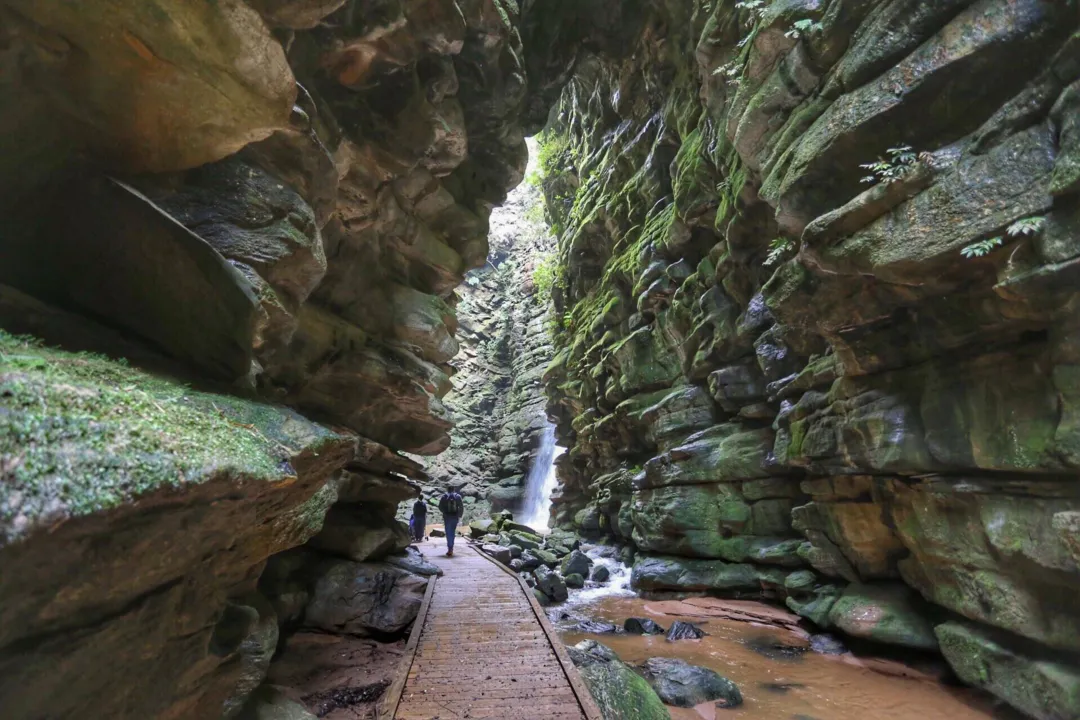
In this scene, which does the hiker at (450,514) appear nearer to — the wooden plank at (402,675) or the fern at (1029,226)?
the wooden plank at (402,675)

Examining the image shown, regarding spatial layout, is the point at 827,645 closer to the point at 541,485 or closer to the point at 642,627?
the point at 642,627

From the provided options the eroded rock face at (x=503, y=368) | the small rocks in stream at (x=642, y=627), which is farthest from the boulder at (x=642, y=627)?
the eroded rock face at (x=503, y=368)

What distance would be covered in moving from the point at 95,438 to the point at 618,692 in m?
6.55

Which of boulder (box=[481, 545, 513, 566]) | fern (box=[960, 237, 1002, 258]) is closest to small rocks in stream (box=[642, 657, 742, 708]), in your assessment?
fern (box=[960, 237, 1002, 258])

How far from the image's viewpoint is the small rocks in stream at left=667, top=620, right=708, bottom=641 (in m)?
11.2

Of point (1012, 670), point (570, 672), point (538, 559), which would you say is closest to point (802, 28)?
point (1012, 670)

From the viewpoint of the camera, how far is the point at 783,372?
42.1 feet

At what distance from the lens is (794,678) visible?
352 inches

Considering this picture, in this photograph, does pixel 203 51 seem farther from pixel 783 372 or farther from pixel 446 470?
pixel 446 470

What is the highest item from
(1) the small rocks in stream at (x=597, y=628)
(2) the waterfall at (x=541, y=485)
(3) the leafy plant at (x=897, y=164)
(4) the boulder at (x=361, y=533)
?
(3) the leafy plant at (x=897, y=164)

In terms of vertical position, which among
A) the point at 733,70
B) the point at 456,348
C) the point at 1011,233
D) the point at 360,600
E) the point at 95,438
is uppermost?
the point at 733,70

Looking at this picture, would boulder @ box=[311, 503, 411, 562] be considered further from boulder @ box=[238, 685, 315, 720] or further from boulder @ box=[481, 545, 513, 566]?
boulder @ box=[481, 545, 513, 566]

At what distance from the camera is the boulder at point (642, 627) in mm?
11570

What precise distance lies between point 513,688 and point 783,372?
33.0ft
